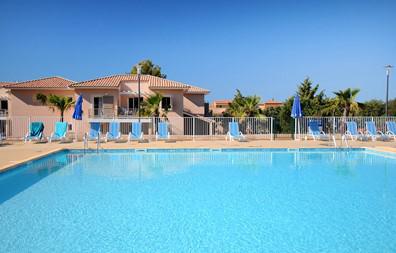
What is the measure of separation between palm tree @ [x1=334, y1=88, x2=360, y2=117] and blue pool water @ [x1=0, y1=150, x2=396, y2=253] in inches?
465

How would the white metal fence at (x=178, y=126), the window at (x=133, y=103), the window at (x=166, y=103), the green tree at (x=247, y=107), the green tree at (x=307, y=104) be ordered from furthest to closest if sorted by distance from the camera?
the window at (x=133, y=103)
the window at (x=166, y=103)
the green tree at (x=307, y=104)
the green tree at (x=247, y=107)
the white metal fence at (x=178, y=126)

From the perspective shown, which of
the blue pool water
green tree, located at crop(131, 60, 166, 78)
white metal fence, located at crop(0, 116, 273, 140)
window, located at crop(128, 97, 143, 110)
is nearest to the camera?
the blue pool water

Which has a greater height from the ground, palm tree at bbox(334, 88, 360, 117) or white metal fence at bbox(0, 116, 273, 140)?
palm tree at bbox(334, 88, 360, 117)

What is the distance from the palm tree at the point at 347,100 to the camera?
23125 mm

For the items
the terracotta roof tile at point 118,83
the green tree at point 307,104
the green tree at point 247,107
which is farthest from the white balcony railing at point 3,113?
the green tree at point 307,104

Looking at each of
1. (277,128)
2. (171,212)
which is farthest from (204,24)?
(171,212)

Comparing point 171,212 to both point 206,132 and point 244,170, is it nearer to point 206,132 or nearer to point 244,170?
point 244,170

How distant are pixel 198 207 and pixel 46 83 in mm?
24766

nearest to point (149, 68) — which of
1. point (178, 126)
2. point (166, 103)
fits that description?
point (166, 103)

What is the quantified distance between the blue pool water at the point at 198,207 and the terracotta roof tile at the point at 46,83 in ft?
54.0

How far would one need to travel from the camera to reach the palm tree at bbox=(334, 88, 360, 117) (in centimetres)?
2312

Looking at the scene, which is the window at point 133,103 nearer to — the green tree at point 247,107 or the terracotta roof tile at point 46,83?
the terracotta roof tile at point 46,83

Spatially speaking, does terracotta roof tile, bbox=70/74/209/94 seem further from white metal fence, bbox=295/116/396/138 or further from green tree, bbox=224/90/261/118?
white metal fence, bbox=295/116/396/138

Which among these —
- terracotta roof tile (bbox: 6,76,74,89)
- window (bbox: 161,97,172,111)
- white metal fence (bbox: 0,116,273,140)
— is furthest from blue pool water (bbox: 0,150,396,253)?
terracotta roof tile (bbox: 6,76,74,89)
